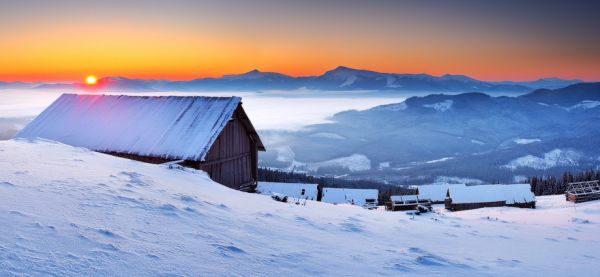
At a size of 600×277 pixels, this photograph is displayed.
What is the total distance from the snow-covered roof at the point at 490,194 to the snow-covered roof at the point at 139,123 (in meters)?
50.6

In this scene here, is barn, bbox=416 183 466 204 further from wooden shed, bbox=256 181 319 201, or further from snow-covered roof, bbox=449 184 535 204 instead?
wooden shed, bbox=256 181 319 201

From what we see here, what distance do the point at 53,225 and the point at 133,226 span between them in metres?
1.15

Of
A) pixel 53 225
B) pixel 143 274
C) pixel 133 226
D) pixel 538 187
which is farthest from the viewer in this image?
pixel 538 187

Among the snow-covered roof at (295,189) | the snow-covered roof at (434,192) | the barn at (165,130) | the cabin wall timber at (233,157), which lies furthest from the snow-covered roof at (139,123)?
the snow-covered roof at (434,192)

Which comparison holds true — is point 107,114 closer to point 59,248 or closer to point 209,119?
point 209,119

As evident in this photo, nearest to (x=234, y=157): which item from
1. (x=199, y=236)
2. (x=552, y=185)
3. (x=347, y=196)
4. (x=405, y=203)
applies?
(x=199, y=236)

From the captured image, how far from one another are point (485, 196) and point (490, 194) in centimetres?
84

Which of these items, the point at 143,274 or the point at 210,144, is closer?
the point at 143,274

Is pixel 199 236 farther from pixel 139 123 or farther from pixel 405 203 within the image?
pixel 405 203

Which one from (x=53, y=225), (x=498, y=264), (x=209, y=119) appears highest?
(x=209, y=119)

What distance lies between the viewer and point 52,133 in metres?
26.8

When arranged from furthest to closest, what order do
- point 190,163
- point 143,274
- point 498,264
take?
point 190,163, point 498,264, point 143,274

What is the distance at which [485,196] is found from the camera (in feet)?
211

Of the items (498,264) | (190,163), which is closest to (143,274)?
(498,264)
